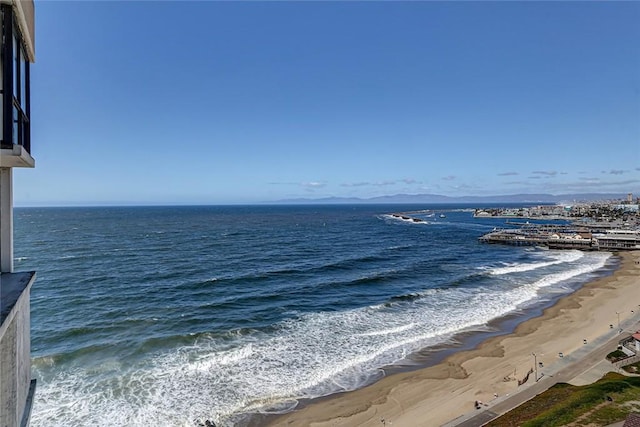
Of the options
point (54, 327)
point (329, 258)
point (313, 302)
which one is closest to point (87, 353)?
point (54, 327)

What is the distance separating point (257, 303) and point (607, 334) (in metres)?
27.9

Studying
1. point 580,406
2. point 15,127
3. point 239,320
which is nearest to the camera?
point 15,127

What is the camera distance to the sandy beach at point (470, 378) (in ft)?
58.3

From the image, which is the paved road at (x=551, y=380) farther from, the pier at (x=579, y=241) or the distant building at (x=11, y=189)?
the pier at (x=579, y=241)

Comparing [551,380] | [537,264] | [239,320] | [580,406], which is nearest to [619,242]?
[537,264]

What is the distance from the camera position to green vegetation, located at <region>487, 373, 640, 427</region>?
1429cm

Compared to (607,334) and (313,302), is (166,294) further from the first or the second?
(607,334)

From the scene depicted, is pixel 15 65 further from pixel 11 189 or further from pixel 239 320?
pixel 239 320

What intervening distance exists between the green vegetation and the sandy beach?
193 centimetres

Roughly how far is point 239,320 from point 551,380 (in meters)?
21.3

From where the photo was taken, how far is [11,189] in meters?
8.83

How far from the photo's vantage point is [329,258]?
54062 millimetres

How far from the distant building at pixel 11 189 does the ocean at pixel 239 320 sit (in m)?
10.5

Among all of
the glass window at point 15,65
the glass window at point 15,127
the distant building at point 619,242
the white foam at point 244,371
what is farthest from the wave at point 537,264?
the glass window at point 15,65
